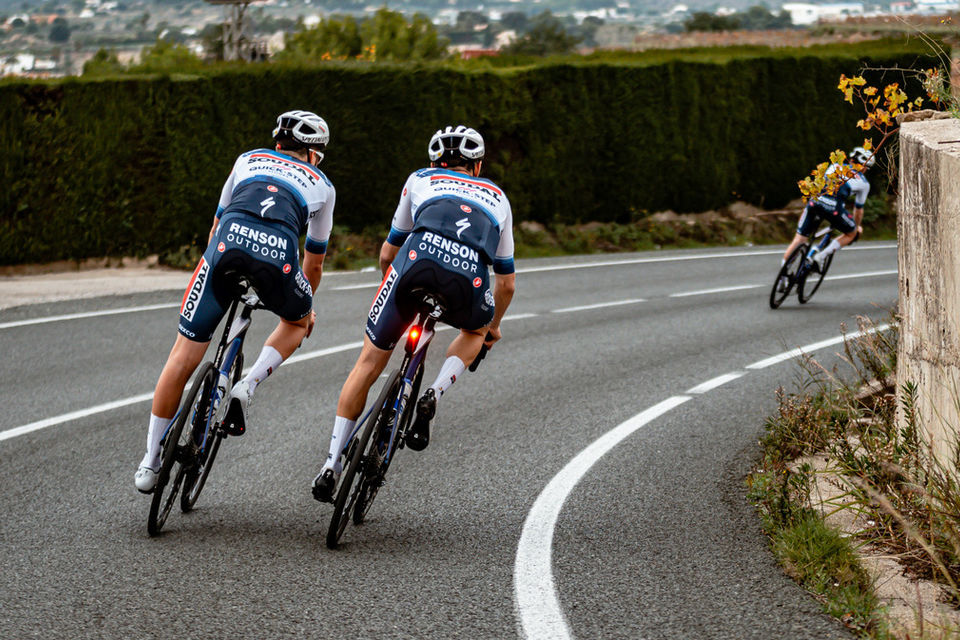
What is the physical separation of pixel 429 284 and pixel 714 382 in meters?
5.27

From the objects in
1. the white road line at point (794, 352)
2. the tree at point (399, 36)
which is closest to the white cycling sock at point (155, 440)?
the white road line at point (794, 352)

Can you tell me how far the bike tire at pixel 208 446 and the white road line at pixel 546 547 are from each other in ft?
5.77

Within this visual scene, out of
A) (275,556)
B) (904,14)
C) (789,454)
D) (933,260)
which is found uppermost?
(904,14)

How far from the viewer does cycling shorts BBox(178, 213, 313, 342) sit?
5.66 metres

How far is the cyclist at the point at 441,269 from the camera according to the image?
5637 millimetres

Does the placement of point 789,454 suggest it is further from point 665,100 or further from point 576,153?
point 665,100

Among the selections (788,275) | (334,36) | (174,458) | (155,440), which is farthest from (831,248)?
(334,36)

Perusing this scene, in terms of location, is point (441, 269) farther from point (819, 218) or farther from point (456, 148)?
point (819, 218)

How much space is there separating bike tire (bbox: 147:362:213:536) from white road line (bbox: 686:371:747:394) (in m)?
5.19

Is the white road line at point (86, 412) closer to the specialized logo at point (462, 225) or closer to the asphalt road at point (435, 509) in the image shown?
the asphalt road at point (435, 509)

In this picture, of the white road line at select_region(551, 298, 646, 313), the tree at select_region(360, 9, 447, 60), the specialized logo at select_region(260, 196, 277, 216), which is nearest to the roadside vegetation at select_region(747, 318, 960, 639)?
the specialized logo at select_region(260, 196, 277, 216)

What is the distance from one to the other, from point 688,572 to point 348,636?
5.76ft

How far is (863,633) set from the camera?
4508 mm

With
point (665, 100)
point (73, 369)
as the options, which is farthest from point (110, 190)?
point (665, 100)
